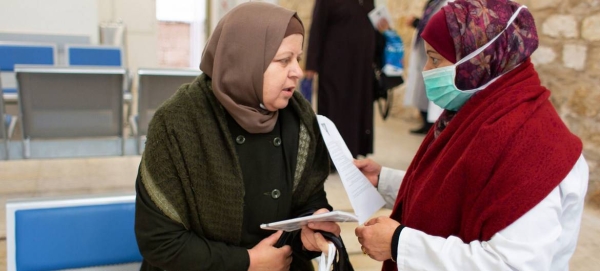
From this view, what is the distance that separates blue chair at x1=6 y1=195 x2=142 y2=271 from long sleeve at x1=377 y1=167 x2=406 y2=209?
0.72m

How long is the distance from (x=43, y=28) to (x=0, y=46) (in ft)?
10.4

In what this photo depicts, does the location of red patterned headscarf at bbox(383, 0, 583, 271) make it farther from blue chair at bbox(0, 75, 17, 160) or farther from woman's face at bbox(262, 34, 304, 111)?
blue chair at bbox(0, 75, 17, 160)

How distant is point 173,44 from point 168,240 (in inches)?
375

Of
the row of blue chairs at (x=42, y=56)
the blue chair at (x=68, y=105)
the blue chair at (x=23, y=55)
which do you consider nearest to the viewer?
the blue chair at (x=68, y=105)

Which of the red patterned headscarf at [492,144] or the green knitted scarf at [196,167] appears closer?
the red patterned headscarf at [492,144]

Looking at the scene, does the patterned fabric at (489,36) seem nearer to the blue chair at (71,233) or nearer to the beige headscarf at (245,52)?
the beige headscarf at (245,52)

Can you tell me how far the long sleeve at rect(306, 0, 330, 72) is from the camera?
3.86 meters

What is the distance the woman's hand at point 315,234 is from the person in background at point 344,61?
2712 millimetres

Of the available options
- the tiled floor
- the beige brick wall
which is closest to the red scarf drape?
the tiled floor

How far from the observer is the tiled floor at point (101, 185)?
9.33 ft

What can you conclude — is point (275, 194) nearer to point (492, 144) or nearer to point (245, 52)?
point (245, 52)

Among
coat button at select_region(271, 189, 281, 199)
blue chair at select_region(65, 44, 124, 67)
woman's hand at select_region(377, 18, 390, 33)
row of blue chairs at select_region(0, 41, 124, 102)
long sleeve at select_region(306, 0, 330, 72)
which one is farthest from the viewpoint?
blue chair at select_region(65, 44, 124, 67)

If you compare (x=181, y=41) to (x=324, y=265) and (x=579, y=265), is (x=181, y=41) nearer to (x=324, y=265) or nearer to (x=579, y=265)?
(x=579, y=265)

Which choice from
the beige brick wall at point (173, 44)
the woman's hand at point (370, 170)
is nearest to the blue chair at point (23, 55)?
the woman's hand at point (370, 170)
